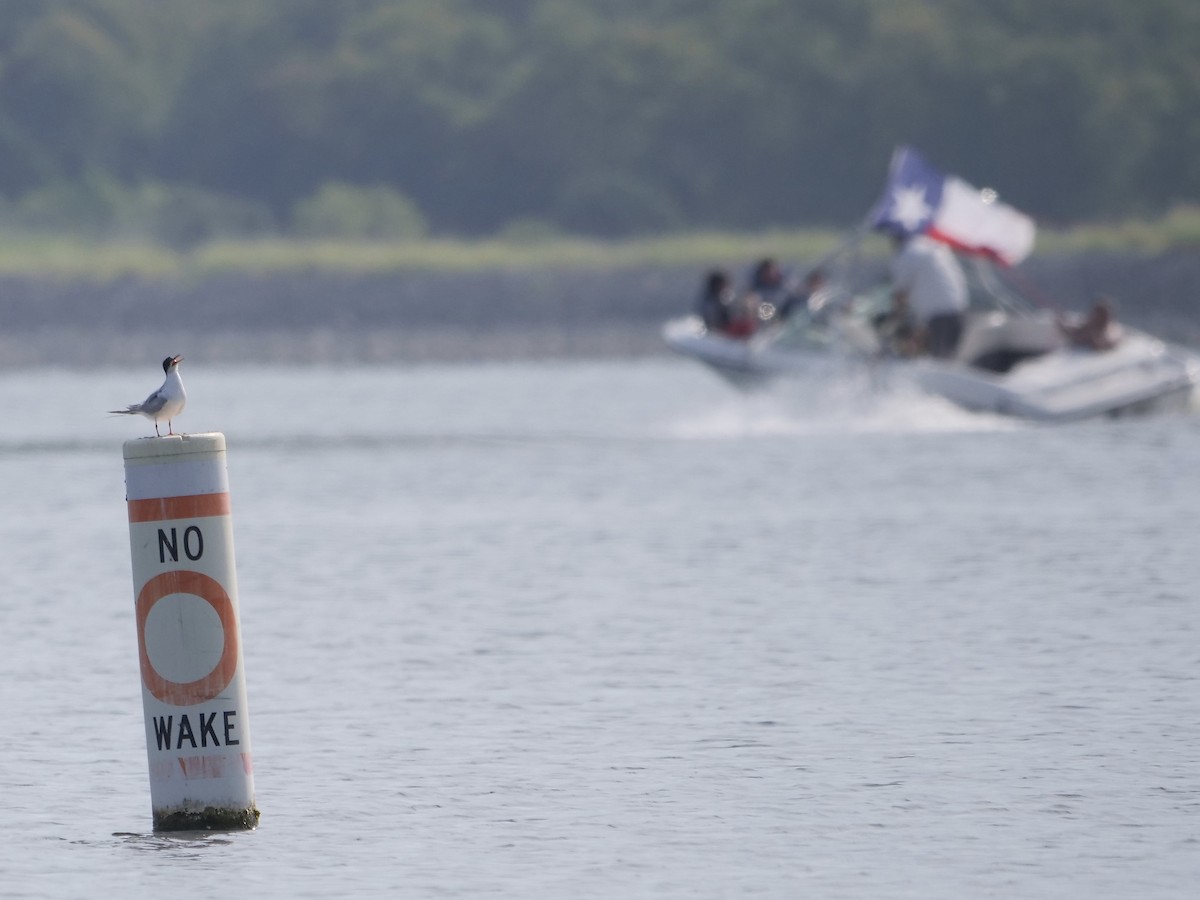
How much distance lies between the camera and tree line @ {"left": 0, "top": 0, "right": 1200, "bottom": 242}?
263ft

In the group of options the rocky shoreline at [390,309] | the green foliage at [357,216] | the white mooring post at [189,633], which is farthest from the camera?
the green foliage at [357,216]

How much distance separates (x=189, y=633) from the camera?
30.2ft

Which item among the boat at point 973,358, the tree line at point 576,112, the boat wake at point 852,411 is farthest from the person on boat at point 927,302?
the tree line at point 576,112

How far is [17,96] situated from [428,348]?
2844 cm

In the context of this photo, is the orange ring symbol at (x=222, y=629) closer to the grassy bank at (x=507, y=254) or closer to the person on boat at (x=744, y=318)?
the person on boat at (x=744, y=318)

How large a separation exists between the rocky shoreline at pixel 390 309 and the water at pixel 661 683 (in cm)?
3707

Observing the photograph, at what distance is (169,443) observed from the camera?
29.8 feet

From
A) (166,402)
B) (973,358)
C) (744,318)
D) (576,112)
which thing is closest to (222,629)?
(166,402)

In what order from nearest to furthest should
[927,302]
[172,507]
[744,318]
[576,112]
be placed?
[172,507]
[927,302]
[744,318]
[576,112]

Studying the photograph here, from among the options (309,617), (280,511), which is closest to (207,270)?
(280,511)

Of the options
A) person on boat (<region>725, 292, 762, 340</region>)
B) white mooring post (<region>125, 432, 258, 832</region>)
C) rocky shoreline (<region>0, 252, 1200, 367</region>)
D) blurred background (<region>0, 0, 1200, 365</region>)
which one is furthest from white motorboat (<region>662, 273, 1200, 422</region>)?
blurred background (<region>0, 0, 1200, 365</region>)

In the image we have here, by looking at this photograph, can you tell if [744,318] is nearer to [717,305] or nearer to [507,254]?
[717,305]

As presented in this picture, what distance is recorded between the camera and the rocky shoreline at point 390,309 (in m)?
63.7

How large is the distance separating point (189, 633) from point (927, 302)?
20.9 metres
